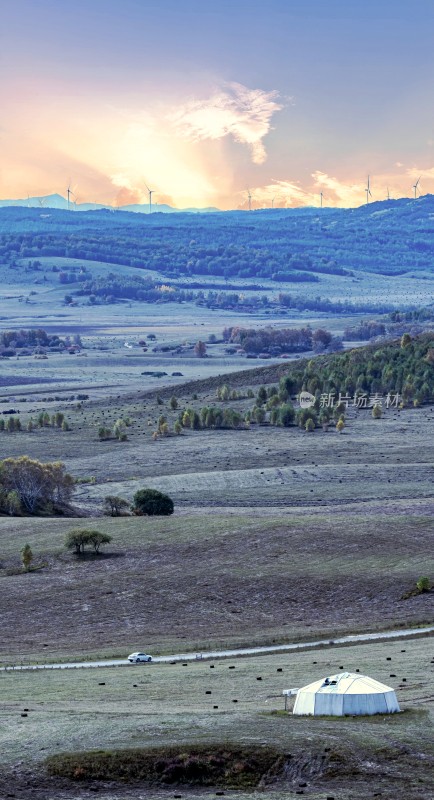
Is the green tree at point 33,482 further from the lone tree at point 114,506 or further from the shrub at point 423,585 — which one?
the shrub at point 423,585

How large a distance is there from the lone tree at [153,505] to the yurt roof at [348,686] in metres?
49.7

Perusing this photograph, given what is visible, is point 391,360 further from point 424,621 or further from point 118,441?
point 424,621

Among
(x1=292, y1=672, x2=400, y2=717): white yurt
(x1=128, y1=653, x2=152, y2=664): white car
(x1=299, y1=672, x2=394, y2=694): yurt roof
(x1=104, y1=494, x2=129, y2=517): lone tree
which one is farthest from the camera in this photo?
(x1=104, y1=494, x2=129, y2=517): lone tree

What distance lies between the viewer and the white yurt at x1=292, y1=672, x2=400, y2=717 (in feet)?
146

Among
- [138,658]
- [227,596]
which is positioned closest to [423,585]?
[227,596]

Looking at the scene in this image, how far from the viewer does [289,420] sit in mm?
151000

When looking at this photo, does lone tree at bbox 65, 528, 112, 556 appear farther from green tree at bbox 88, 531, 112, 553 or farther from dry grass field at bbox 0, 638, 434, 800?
dry grass field at bbox 0, 638, 434, 800

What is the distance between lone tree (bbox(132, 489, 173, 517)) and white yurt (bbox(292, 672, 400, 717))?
5012 centimetres

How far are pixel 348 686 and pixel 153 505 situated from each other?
2009 inches

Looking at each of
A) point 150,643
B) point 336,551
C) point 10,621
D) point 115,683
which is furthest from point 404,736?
point 336,551

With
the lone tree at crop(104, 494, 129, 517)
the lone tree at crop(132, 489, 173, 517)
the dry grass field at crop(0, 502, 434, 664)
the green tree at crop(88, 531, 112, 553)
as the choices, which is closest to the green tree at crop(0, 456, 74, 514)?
the lone tree at crop(104, 494, 129, 517)

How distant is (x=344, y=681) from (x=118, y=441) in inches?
3830

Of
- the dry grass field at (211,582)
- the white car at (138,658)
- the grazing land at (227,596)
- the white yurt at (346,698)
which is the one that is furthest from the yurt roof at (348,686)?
the dry grass field at (211,582)

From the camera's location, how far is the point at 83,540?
8044 centimetres
